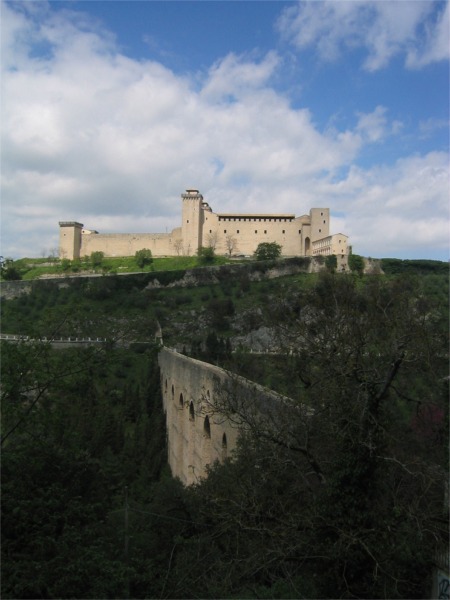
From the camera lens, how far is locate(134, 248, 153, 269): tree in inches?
2452

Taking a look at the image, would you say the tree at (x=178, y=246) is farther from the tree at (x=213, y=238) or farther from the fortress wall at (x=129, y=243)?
the tree at (x=213, y=238)

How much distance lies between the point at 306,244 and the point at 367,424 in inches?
2407

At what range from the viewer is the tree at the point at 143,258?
204ft

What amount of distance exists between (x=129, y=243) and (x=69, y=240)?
781cm

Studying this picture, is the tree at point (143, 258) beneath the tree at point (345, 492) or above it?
above

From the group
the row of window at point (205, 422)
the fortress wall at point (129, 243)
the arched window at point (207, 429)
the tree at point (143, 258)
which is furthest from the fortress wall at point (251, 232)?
the arched window at point (207, 429)

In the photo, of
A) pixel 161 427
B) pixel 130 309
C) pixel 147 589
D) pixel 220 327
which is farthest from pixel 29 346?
pixel 130 309

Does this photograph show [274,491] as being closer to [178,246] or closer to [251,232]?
[178,246]

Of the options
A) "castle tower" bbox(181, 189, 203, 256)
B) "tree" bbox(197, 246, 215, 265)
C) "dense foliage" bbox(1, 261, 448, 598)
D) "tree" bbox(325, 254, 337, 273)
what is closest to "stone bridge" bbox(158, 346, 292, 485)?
"dense foliage" bbox(1, 261, 448, 598)

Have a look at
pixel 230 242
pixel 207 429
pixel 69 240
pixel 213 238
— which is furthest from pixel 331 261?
pixel 207 429

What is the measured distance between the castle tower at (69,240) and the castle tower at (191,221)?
46.5 feet

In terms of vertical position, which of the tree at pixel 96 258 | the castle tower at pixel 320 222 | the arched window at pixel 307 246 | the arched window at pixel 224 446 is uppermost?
the castle tower at pixel 320 222

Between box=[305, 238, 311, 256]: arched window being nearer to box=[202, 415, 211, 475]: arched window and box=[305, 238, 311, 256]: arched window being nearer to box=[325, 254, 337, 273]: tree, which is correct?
box=[325, 254, 337, 273]: tree

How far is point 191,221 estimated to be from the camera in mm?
65812
